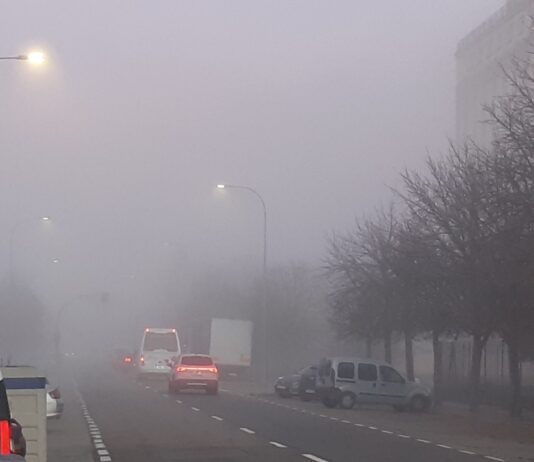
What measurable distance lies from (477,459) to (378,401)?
74.1 ft

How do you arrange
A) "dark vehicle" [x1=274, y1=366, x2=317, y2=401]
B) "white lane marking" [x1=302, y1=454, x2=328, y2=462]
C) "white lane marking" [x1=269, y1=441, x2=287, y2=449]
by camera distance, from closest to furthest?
"white lane marking" [x1=302, y1=454, x2=328, y2=462]
"white lane marking" [x1=269, y1=441, x2=287, y2=449]
"dark vehicle" [x1=274, y1=366, x2=317, y2=401]

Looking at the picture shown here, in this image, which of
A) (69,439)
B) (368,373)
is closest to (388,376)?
(368,373)

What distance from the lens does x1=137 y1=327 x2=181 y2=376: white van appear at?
235ft

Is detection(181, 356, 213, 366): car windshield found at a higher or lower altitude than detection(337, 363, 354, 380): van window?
higher

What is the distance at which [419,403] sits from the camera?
44.3m

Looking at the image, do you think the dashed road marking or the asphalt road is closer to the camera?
the asphalt road

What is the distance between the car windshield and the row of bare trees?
24.0 feet

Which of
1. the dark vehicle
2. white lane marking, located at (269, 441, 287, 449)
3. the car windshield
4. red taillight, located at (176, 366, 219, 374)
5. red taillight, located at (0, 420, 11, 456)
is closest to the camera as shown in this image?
red taillight, located at (0, 420, 11, 456)

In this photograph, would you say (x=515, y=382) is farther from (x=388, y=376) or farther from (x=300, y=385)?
(x=300, y=385)

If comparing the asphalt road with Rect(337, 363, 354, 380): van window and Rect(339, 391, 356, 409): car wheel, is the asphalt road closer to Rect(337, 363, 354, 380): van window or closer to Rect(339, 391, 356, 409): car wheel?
Rect(339, 391, 356, 409): car wheel

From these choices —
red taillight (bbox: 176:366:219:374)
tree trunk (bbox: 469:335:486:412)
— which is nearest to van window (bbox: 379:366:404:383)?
tree trunk (bbox: 469:335:486:412)

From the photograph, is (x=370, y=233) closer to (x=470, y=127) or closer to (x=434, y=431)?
(x=434, y=431)

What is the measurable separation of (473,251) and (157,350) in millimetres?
38374

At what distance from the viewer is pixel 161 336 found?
237 ft
